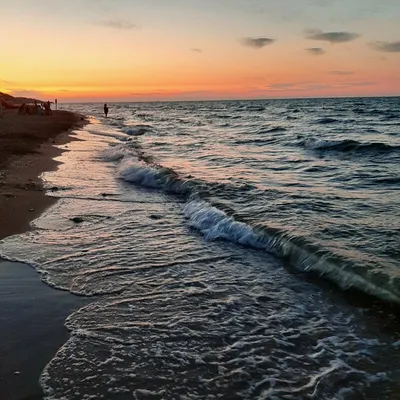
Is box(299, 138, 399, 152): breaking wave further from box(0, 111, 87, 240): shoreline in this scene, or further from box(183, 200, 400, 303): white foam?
box(183, 200, 400, 303): white foam

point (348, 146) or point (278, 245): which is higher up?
point (348, 146)

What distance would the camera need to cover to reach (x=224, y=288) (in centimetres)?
547

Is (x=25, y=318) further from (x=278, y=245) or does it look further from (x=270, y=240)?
(x=270, y=240)

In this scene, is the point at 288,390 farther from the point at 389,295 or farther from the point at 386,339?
the point at 389,295

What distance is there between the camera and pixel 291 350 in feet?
13.3

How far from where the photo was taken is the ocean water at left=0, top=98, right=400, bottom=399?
3.59 metres

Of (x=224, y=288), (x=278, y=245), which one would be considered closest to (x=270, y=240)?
(x=278, y=245)

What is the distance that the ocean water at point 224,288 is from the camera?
11.8 ft

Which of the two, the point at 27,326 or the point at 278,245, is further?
the point at 278,245

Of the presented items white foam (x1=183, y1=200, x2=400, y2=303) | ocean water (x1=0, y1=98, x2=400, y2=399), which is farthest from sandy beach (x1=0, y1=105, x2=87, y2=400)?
white foam (x1=183, y1=200, x2=400, y2=303)

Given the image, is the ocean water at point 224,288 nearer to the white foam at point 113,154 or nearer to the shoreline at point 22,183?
the shoreline at point 22,183

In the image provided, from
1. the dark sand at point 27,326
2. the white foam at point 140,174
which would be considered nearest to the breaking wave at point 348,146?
the white foam at point 140,174

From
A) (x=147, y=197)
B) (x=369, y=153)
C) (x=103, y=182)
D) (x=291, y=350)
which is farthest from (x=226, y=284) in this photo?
(x=369, y=153)

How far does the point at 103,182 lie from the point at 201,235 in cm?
605
